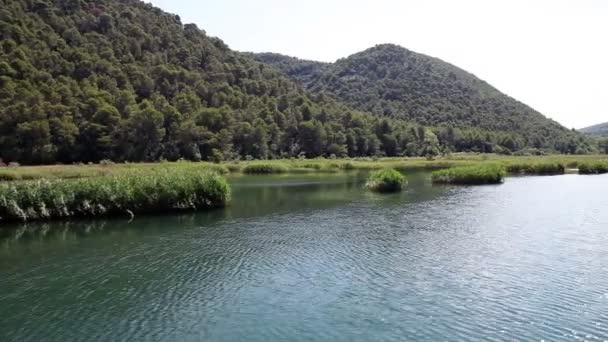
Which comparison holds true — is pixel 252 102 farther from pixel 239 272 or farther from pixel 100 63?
pixel 239 272

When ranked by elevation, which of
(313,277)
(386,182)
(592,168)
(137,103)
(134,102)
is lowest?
(313,277)

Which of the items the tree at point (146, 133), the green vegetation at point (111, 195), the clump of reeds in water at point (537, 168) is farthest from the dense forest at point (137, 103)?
the clump of reeds in water at point (537, 168)

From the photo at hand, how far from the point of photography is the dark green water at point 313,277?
738 inches

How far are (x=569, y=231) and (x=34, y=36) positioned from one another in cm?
14070

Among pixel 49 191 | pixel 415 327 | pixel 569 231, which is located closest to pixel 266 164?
pixel 49 191

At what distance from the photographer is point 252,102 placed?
175625mm

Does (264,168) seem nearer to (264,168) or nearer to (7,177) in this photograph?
(264,168)

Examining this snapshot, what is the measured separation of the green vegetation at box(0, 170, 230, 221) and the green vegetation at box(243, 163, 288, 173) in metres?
53.0

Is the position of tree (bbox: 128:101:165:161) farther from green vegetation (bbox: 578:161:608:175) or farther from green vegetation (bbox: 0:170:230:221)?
green vegetation (bbox: 578:161:608:175)

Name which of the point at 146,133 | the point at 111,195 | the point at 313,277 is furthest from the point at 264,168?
the point at 313,277

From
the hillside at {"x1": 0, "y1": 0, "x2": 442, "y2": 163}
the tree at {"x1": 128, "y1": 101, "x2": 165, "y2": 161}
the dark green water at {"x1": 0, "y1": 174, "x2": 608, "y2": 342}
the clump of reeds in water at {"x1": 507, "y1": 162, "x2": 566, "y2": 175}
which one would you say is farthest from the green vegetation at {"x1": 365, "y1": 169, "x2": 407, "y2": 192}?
the tree at {"x1": 128, "y1": 101, "x2": 165, "y2": 161}

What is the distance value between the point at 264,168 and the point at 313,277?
8141 centimetres

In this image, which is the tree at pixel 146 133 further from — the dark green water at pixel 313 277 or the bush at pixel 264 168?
the dark green water at pixel 313 277

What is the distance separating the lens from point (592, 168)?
97125mm
